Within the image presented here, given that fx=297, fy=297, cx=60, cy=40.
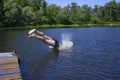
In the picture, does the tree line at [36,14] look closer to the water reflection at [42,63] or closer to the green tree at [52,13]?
the green tree at [52,13]

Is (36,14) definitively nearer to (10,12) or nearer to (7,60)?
(10,12)

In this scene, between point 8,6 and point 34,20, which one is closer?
point 8,6

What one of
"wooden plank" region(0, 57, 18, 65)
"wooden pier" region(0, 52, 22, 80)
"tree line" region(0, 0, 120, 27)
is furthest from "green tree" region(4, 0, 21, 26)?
"wooden pier" region(0, 52, 22, 80)

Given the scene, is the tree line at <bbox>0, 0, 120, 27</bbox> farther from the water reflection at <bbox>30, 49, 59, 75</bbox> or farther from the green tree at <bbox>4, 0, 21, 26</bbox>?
the water reflection at <bbox>30, 49, 59, 75</bbox>

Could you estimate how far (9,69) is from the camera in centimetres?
1527

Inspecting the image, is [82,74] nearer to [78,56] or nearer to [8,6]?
[78,56]

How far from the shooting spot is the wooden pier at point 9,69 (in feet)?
47.9

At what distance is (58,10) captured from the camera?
168 metres

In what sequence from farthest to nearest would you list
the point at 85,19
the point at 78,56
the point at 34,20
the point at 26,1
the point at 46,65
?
the point at 85,19 → the point at 26,1 → the point at 34,20 → the point at 78,56 → the point at 46,65

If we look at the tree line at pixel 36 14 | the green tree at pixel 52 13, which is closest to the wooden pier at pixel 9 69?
the tree line at pixel 36 14

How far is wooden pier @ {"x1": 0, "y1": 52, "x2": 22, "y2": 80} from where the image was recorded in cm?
1460

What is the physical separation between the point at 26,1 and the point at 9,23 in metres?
37.3

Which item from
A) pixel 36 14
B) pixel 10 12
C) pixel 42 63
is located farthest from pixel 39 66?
pixel 36 14

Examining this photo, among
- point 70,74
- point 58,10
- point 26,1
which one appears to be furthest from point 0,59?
point 58,10
